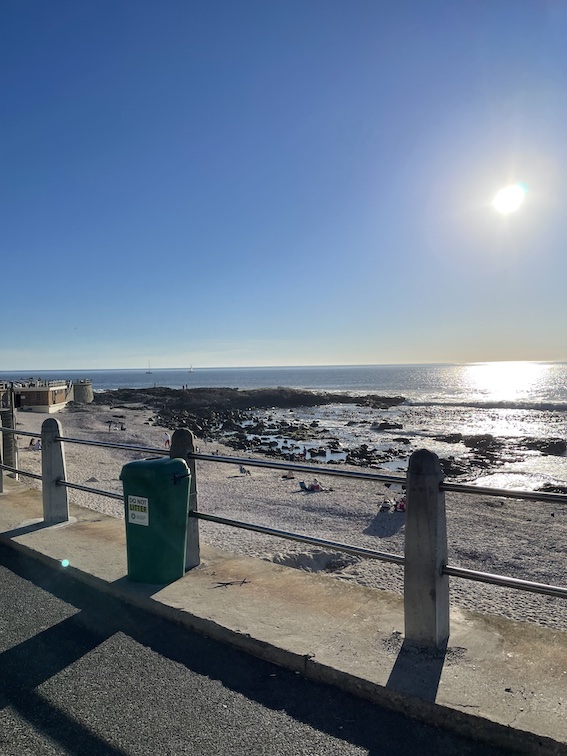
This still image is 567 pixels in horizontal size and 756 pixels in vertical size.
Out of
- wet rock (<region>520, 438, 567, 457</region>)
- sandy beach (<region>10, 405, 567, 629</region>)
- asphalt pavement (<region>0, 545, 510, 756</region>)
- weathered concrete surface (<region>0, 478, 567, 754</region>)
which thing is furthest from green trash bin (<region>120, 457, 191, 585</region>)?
wet rock (<region>520, 438, 567, 457</region>)

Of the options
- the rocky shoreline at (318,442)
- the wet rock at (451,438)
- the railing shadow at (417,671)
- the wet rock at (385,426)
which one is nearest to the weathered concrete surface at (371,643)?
the railing shadow at (417,671)

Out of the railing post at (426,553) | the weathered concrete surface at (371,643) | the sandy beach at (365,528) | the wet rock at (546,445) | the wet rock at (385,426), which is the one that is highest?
the railing post at (426,553)

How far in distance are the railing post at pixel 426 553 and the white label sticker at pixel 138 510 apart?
6.71 feet

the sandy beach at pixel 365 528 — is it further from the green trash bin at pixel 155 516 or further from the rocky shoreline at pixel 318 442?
the rocky shoreline at pixel 318 442

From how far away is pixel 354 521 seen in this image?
15445 millimetres

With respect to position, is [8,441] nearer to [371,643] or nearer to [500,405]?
[371,643]

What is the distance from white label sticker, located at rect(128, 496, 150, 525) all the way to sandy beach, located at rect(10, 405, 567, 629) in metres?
1.38

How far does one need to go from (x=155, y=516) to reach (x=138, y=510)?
16 cm

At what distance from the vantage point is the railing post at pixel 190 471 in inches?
186

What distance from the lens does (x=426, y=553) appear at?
10.7 ft

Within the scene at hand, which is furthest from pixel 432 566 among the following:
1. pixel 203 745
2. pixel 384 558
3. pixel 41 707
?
pixel 41 707

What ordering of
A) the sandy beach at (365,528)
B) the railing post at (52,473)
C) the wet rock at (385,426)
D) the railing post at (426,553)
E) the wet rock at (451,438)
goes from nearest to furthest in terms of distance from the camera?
the railing post at (426,553)
the railing post at (52,473)
the sandy beach at (365,528)
the wet rock at (451,438)
the wet rock at (385,426)

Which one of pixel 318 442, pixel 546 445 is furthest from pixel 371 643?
pixel 546 445

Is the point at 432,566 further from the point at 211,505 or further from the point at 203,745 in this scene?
the point at 211,505
